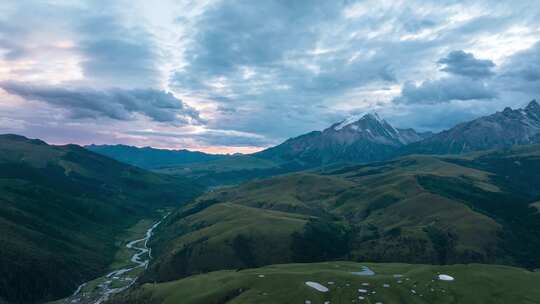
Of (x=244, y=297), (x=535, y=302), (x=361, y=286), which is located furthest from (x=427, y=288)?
(x=244, y=297)

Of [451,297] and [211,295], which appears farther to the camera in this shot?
[211,295]

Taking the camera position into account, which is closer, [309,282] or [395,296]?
[395,296]

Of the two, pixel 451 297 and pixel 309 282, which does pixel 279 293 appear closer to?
pixel 309 282

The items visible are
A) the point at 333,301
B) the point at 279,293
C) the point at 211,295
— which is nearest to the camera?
the point at 333,301

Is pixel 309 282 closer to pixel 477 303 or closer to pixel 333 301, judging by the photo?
pixel 333 301

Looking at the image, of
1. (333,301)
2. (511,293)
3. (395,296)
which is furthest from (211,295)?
(511,293)

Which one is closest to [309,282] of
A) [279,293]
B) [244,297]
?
[279,293]

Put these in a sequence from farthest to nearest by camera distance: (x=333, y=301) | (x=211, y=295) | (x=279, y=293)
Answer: (x=211, y=295), (x=279, y=293), (x=333, y=301)
